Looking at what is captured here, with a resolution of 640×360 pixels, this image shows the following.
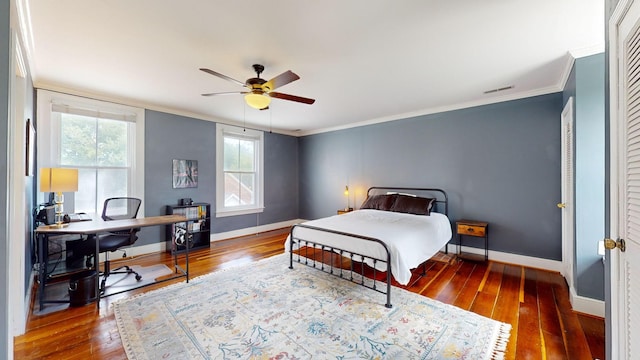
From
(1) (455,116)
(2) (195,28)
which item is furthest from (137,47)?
(1) (455,116)

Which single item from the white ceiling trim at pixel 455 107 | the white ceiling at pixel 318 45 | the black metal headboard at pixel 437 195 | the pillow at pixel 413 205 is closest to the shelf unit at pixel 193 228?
the white ceiling at pixel 318 45

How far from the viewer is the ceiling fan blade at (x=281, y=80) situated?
2215 mm

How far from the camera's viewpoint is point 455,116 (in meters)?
4.22

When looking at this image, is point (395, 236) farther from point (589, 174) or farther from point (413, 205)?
point (589, 174)

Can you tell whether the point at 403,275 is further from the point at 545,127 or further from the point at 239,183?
the point at 239,183

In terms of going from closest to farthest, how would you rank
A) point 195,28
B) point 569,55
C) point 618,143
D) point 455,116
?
point 618,143 < point 195,28 < point 569,55 < point 455,116

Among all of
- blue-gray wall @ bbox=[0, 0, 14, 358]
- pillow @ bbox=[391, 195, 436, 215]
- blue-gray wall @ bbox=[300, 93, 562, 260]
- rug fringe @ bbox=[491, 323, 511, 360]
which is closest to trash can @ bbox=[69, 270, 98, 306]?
blue-gray wall @ bbox=[0, 0, 14, 358]

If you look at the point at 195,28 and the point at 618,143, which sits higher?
the point at 195,28

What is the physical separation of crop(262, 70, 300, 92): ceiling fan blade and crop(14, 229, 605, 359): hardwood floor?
250 cm

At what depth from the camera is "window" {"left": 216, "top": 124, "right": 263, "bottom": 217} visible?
16.9 feet

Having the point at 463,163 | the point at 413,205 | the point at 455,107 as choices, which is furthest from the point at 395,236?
the point at 455,107

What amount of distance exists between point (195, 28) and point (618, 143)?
279 cm

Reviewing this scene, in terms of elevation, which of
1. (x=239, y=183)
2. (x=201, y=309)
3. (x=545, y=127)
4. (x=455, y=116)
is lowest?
(x=201, y=309)

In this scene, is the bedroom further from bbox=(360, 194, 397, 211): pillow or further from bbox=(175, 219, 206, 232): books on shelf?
bbox=(360, 194, 397, 211): pillow
